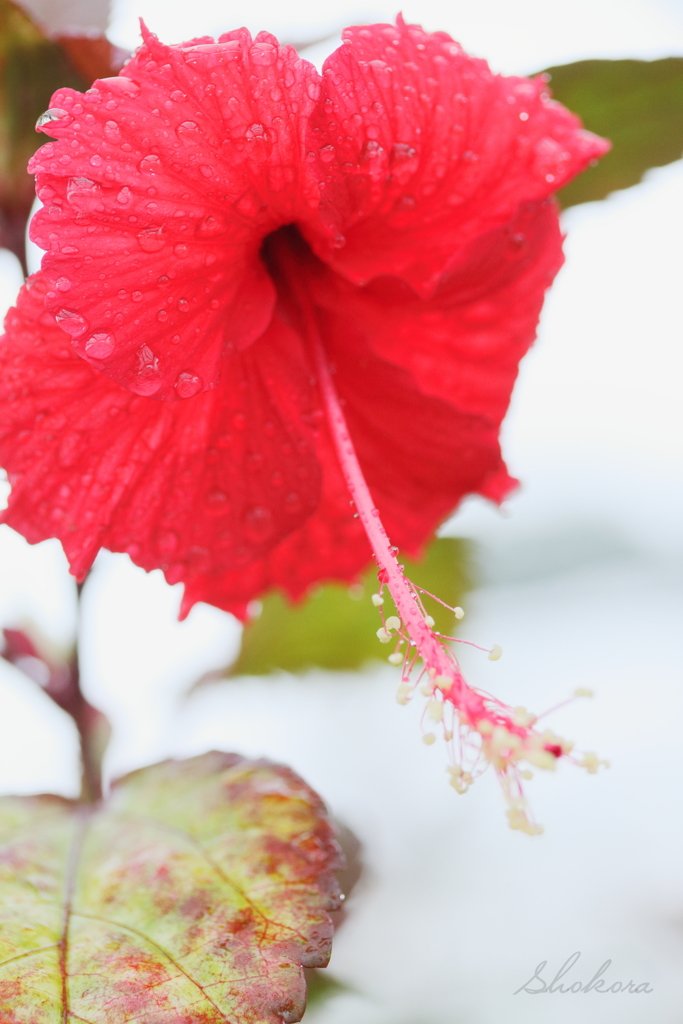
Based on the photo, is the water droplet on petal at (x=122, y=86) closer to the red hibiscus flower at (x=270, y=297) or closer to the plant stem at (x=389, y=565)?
the red hibiscus flower at (x=270, y=297)

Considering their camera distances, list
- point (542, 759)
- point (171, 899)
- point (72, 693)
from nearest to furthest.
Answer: point (542, 759), point (171, 899), point (72, 693)

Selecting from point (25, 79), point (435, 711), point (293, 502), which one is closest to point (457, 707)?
point (435, 711)

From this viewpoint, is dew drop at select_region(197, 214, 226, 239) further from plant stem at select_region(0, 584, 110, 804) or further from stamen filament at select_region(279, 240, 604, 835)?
plant stem at select_region(0, 584, 110, 804)

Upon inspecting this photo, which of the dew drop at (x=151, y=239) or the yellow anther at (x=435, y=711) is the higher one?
the dew drop at (x=151, y=239)

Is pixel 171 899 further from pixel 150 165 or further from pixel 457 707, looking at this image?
pixel 150 165

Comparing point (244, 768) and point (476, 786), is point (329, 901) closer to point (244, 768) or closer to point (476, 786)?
point (244, 768)

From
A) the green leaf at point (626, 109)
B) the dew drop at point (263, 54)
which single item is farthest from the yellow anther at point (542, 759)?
the green leaf at point (626, 109)
